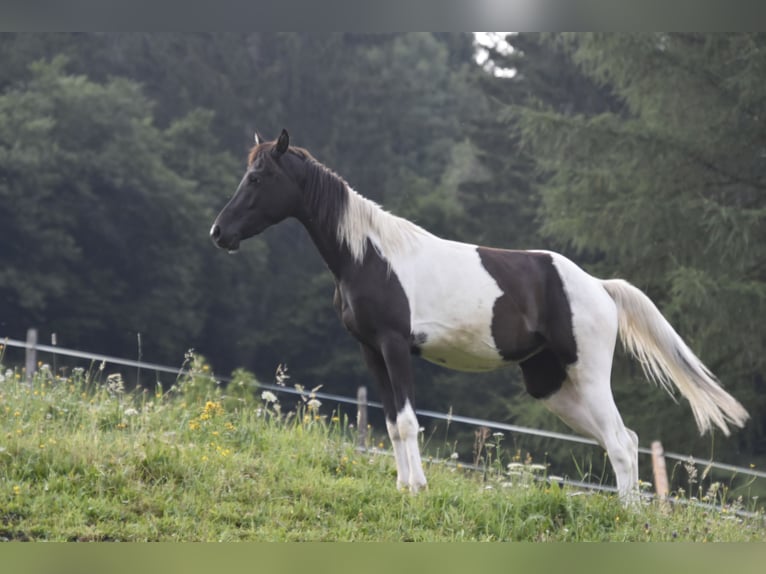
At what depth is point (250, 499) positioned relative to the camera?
663 centimetres

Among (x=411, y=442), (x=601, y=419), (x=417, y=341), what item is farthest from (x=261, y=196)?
(x=601, y=419)

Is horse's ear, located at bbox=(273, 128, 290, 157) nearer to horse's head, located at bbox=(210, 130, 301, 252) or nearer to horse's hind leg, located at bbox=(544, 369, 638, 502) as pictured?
horse's head, located at bbox=(210, 130, 301, 252)

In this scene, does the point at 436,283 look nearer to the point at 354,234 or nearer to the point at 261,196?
the point at 354,234

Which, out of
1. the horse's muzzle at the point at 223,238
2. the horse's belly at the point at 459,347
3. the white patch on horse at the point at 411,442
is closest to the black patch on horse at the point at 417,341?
the horse's belly at the point at 459,347

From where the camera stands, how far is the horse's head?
6898mm

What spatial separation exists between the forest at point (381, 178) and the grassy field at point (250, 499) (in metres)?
10.5

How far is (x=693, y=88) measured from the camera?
1898 centimetres

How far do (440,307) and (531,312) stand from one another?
65 cm

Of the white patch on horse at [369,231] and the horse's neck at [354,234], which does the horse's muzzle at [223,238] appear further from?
the white patch on horse at [369,231]

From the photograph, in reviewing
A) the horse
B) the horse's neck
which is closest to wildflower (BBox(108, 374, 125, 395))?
the horse

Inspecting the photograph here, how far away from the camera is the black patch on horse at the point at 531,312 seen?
7.09 m

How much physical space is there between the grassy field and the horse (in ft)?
1.25

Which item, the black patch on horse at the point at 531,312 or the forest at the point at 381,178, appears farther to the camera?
the forest at the point at 381,178

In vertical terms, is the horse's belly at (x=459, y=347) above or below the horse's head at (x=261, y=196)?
below
